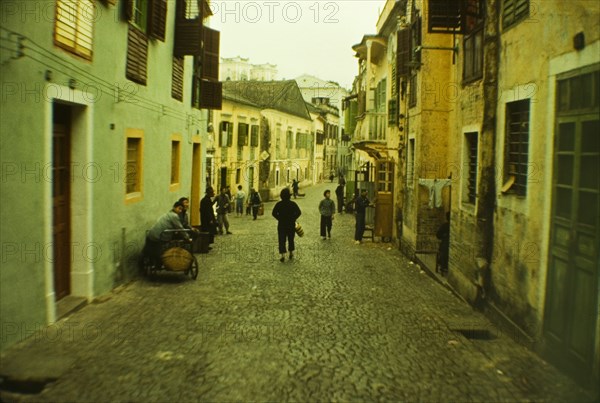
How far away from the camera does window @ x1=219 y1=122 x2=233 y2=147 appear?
3328 cm

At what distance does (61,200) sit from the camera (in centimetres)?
886

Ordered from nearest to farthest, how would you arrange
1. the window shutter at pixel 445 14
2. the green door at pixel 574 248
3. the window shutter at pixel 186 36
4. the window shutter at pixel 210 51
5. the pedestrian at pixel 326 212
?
the green door at pixel 574 248
the window shutter at pixel 445 14
the window shutter at pixel 186 36
the window shutter at pixel 210 51
the pedestrian at pixel 326 212

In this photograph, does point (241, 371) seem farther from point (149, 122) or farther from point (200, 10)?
point (200, 10)

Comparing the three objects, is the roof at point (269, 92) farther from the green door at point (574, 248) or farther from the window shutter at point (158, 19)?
the green door at point (574, 248)

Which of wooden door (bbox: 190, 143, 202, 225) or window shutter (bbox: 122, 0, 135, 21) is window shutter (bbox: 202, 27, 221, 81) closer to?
wooden door (bbox: 190, 143, 202, 225)

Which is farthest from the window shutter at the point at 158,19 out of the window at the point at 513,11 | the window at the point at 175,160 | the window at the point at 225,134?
the window at the point at 225,134

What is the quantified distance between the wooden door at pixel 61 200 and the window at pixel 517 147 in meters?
6.24

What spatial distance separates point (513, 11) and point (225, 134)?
25.7m

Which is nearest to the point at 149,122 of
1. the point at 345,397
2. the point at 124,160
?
the point at 124,160

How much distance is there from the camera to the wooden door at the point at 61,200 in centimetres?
862

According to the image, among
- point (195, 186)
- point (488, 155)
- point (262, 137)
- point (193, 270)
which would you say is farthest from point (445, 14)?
point (262, 137)

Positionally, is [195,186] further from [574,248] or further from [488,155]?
[574,248]

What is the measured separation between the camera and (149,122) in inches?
500

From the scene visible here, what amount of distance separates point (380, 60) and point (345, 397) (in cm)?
2009
